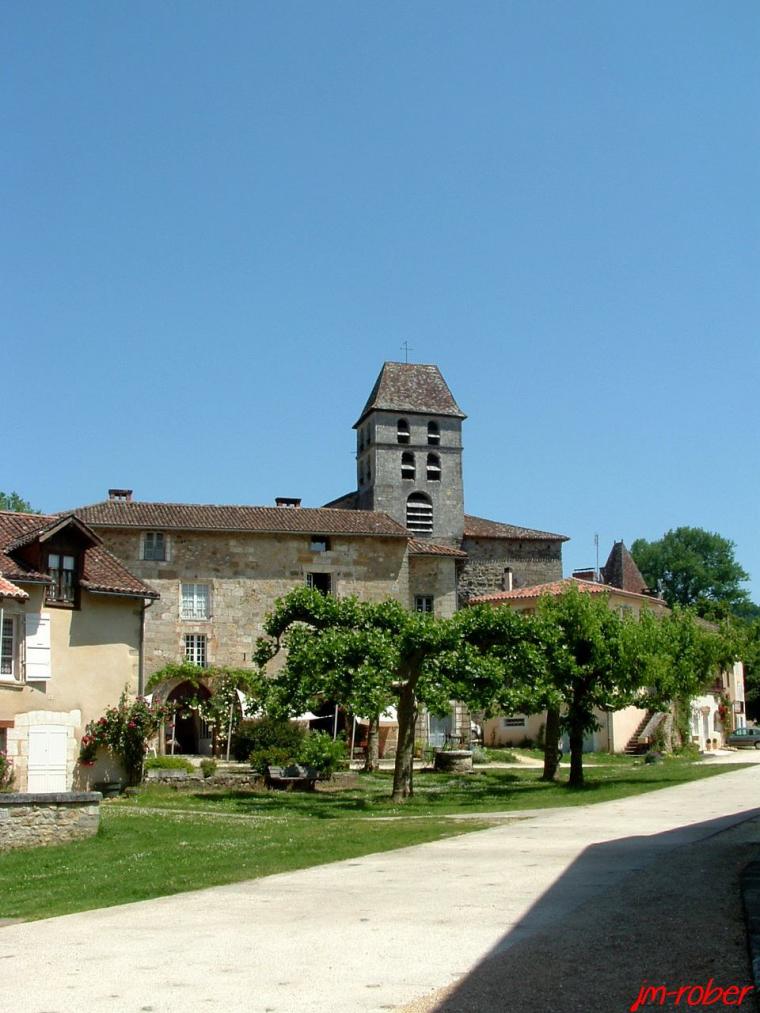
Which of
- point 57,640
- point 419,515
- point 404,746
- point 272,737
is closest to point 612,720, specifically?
point 419,515

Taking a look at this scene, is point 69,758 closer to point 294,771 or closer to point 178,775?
point 178,775

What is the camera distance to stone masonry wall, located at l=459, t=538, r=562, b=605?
52875 mm

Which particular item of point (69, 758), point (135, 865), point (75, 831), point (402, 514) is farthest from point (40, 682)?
point (402, 514)

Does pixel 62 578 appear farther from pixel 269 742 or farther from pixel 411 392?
pixel 411 392

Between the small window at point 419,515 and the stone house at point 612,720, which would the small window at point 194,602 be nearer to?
the stone house at point 612,720

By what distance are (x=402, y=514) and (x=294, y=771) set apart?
28.0 meters

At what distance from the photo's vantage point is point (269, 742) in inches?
1182

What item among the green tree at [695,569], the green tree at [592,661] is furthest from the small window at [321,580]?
the green tree at [695,569]

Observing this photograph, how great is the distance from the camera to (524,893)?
9.55m

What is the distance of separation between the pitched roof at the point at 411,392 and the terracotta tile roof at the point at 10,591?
34.4m

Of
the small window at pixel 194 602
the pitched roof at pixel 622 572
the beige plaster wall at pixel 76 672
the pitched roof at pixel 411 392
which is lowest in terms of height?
the beige plaster wall at pixel 76 672

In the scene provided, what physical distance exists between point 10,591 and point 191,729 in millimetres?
18335

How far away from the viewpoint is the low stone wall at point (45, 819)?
15.9 metres

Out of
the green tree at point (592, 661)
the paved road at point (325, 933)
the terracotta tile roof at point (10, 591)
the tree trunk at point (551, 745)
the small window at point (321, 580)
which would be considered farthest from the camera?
the small window at point (321, 580)
